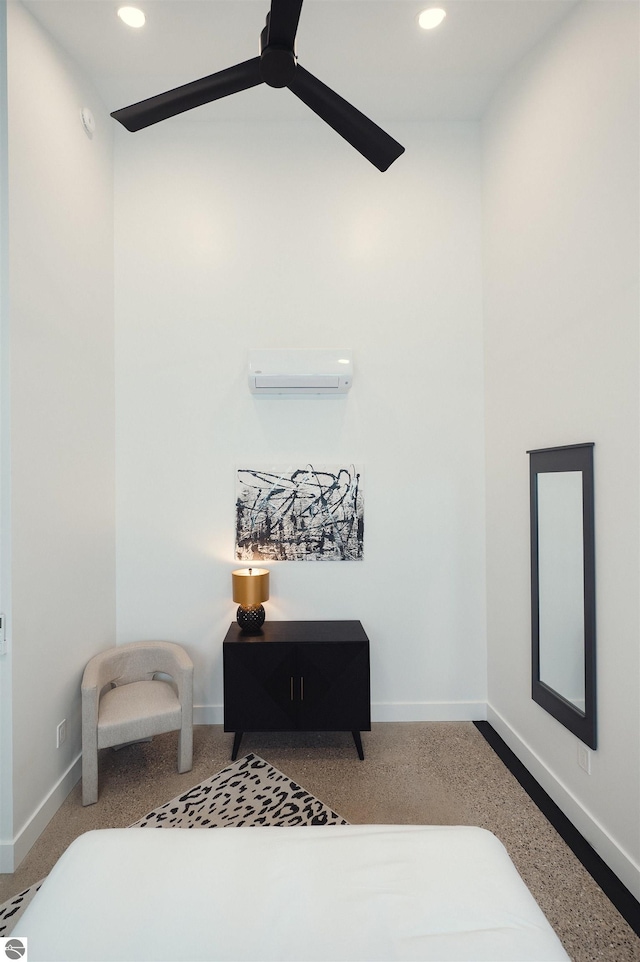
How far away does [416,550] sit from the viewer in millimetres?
3186

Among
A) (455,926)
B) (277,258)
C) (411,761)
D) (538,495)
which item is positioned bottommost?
(411,761)

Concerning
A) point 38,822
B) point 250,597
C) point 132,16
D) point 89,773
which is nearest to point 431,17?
point 132,16

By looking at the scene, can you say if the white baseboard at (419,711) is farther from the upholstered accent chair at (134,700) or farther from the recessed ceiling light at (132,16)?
the recessed ceiling light at (132,16)

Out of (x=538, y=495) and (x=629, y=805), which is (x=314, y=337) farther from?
(x=629, y=805)

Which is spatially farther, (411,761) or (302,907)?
(411,761)

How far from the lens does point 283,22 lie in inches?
54.8

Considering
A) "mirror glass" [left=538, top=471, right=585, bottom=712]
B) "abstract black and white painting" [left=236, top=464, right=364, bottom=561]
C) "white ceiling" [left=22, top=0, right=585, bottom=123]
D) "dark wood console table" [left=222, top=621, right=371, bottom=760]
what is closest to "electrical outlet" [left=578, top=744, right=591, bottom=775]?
"mirror glass" [left=538, top=471, right=585, bottom=712]

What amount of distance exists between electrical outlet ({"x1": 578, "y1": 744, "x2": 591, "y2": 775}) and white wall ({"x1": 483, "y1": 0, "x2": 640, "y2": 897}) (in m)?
0.04

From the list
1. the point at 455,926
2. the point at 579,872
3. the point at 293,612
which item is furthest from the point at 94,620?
the point at 579,872

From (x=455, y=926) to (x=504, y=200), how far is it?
3219 mm

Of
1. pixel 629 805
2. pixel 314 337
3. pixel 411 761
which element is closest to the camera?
pixel 629 805

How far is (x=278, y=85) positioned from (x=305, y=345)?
5.40 feet

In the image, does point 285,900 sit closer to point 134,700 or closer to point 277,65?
point 134,700

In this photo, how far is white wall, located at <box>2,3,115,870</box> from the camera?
6.86ft
